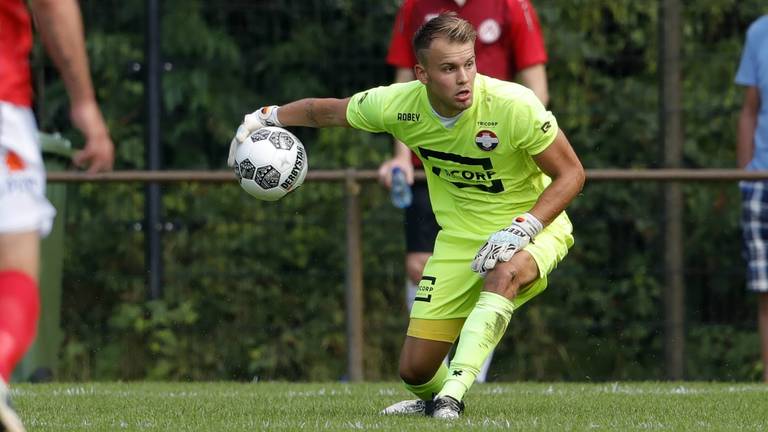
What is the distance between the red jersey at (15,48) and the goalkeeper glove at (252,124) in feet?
6.75

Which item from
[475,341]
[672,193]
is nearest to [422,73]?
[475,341]

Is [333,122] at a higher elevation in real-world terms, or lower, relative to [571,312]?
higher

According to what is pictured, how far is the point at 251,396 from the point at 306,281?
2.78 m

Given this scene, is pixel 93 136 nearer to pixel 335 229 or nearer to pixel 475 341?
pixel 475 341

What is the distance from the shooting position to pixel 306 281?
376 inches

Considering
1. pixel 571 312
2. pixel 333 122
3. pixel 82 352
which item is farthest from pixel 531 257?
pixel 82 352

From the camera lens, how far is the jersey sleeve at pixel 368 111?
602 centimetres

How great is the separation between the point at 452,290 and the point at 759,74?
283 cm

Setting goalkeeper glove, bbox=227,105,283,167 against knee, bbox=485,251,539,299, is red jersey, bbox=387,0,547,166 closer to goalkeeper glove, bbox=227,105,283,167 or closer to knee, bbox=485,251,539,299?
goalkeeper glove, bbox=227,105,283,167

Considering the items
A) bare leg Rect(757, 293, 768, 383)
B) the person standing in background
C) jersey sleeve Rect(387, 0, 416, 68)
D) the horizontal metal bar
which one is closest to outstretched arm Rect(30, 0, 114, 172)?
jersey sleeve Rect(387, 0, 416, 68)

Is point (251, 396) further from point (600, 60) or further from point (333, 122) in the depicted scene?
point (600, 60)

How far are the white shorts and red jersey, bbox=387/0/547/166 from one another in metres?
3.88

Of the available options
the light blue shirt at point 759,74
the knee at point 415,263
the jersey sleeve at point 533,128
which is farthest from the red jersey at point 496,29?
the jersey sleeve at point 533,128

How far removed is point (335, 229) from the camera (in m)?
9.59
